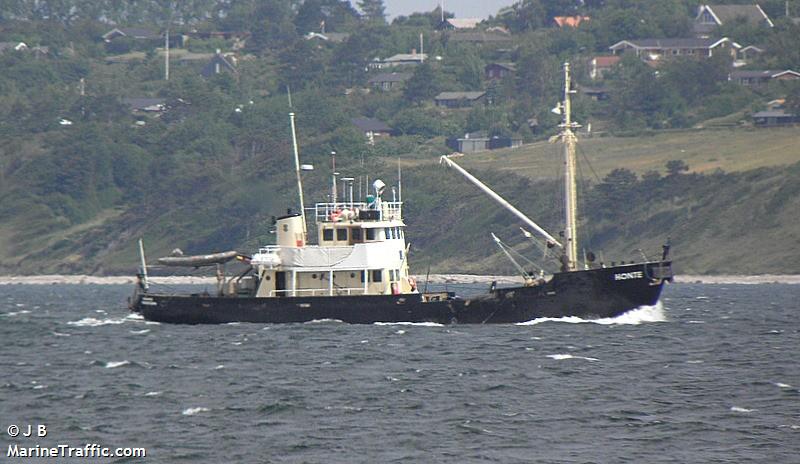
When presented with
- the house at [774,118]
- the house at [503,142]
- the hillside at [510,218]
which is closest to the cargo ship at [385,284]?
the hillside at [510,218]

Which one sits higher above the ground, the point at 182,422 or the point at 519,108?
the point at 519,108

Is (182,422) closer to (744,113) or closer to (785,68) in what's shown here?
(744,113)

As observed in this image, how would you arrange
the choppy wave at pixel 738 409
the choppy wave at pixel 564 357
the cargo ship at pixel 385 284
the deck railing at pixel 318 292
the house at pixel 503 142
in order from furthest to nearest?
the house at pixel 503 142 → the deck railing at pixel 318 292 → the cargo ship at pixel 385 284 → the choppy wave at pixel 564 357 → the choppy wave at pixel 738 409

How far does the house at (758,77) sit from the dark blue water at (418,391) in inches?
4621

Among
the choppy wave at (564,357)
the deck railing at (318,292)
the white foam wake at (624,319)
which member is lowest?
the choppy wave at (564,357)

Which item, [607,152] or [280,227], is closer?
[280,227]

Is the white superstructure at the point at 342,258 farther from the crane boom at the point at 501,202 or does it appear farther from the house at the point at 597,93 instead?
the house at the point at 597,93

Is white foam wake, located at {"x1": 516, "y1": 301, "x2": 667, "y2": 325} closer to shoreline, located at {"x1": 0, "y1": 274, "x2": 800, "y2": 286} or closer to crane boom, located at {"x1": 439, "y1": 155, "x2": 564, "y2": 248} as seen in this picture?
crane boom, located at {"x1": 439, "y1": 155, "x2": 564, "y2": 248}

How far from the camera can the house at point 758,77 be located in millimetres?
184250

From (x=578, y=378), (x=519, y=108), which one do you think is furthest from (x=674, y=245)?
(x=578, y=378)

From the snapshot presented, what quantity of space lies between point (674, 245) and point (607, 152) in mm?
28719

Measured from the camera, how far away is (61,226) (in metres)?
175

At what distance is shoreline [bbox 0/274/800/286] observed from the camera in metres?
124

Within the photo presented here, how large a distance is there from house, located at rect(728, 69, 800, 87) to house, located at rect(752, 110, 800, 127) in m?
21.8
